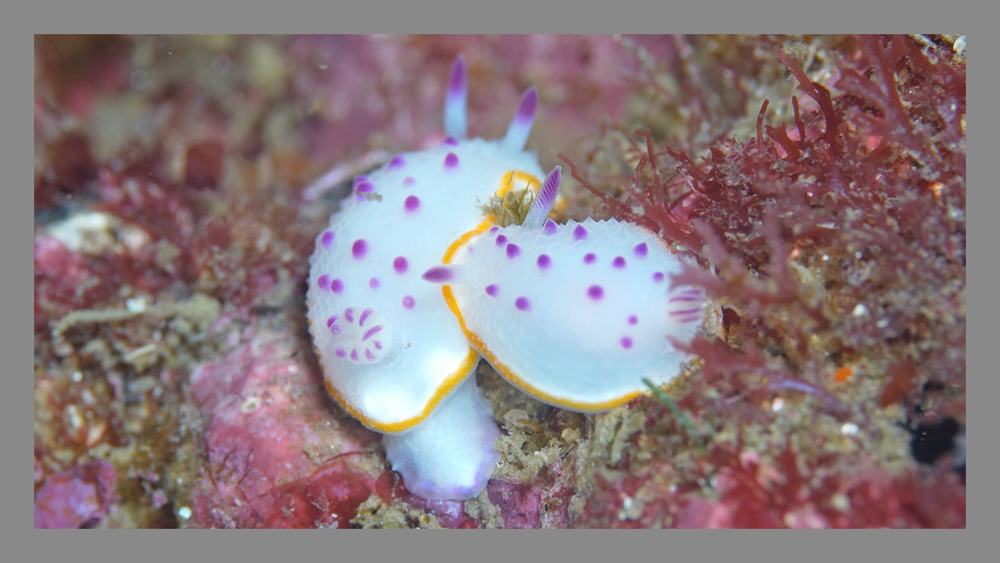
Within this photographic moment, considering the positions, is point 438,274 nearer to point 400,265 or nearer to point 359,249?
point 400,265

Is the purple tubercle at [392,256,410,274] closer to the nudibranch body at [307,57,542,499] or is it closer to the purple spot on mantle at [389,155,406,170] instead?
the nudibranch body at [307,57,542,499]

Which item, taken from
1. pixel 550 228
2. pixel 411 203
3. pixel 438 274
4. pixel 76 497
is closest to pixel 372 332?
pixel 438 274

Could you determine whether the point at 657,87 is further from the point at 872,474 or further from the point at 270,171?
the point at 270,171

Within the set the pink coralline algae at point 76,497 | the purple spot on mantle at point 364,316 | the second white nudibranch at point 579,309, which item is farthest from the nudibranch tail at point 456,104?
the pink coralline algae at point 76,497

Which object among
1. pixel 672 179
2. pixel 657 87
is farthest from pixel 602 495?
pixel 657 87

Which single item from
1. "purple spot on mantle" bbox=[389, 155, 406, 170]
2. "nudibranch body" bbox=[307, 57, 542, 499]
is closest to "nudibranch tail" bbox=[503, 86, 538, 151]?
"nudibranch body" bbox=[307, 57, 542, 499]
